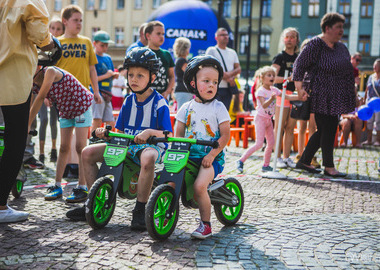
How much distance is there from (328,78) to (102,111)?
3.45m

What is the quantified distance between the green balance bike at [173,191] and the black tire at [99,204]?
1.47ft

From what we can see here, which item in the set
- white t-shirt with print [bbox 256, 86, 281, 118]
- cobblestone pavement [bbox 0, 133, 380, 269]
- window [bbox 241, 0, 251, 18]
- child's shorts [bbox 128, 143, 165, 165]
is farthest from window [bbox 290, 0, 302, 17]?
child's shorts [bbox 128, 143, 165, 165]

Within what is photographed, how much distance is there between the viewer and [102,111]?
9156mm

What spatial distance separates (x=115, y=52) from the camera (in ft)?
180

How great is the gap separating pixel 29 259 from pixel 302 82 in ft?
18.0

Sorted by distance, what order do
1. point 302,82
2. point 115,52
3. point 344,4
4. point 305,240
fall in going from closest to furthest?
point 305,240 → point 302,82 → point 344,4 → point 115,52

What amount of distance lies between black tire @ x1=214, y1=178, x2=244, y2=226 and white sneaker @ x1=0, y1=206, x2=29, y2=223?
64.0 inches

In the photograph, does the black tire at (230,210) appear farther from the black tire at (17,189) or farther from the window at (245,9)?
the window at (245,9)

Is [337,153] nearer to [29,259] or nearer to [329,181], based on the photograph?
[329,181]

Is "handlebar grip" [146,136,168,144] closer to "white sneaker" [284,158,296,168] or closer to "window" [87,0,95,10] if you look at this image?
"white sneaker" [284,158,296,168]

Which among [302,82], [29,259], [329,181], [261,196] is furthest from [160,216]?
[302,82]

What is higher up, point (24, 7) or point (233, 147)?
point (24, 7)

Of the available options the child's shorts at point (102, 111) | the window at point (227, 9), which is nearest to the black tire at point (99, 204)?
the child's shorts at point (102, 111)

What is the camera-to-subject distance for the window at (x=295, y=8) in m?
51.8
